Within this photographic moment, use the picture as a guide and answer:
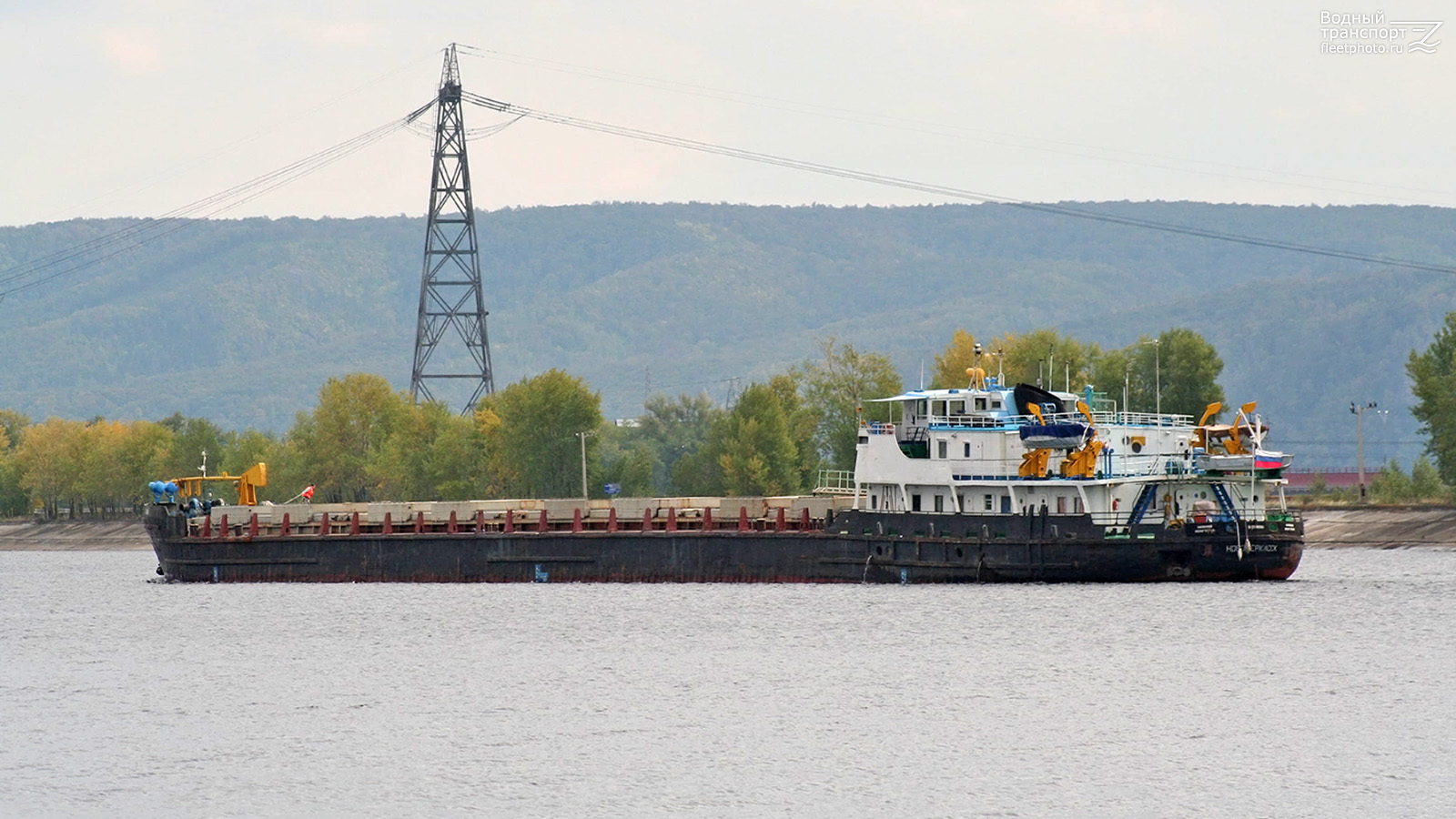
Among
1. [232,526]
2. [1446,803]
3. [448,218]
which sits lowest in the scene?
[1446,803]

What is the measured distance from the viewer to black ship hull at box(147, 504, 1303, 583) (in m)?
58.5

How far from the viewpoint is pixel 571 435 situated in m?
109

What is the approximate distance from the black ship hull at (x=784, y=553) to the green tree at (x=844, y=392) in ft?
122

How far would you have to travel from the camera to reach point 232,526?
7875 cm

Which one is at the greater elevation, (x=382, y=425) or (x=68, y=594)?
(x=382, y=425)

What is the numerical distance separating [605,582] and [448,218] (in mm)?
58325

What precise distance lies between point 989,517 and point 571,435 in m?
52.7

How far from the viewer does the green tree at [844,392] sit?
107 m

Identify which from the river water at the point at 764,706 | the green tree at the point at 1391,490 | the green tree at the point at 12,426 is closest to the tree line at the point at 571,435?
A: the green tree at the point at 1391,490

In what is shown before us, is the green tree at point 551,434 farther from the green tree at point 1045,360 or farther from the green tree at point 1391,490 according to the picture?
the green tree at point 1391,490

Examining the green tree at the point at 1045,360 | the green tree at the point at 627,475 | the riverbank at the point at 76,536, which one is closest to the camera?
the green tree at the point at 1045,360

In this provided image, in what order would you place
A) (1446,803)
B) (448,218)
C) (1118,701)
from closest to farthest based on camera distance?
(1446,803)
(1118,701)
(448,218)

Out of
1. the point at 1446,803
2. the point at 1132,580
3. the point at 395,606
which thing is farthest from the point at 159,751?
the point at 1132,580

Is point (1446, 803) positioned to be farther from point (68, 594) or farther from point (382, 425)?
point (382, 425)
